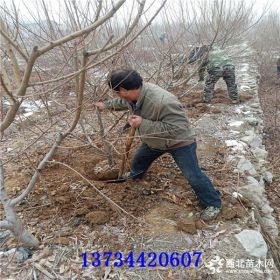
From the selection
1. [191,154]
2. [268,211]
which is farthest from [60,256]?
[268,211]

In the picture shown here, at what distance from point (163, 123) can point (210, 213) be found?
3.07 ft

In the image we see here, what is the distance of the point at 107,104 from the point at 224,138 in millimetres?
2334

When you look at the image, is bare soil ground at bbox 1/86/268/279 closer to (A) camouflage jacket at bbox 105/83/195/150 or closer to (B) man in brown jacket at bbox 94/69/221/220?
(B) man in brown jacket at bbox 94/69/221/220

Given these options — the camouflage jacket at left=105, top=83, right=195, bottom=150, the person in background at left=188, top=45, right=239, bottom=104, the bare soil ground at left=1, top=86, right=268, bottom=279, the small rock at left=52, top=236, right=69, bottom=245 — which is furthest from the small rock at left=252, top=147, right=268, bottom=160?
the small rock at left=52, top=236, right=69, bottom=245

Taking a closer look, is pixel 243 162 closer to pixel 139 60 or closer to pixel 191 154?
pixel 191 154

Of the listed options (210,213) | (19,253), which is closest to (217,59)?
(210,213)

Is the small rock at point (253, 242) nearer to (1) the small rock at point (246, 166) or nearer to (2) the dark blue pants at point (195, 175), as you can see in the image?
(2) the dark blue pants at point (195, 175)

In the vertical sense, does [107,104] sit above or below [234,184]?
above

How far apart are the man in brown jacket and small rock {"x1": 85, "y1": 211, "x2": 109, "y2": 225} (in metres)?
0.75

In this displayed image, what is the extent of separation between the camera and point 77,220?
2783mm

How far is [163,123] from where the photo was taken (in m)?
2.59

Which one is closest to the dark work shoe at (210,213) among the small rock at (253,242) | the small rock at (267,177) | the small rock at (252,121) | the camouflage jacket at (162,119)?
the small rock at (253,242)

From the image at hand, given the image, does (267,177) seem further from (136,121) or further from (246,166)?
(136,121)

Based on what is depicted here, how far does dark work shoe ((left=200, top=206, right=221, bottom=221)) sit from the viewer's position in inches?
110
